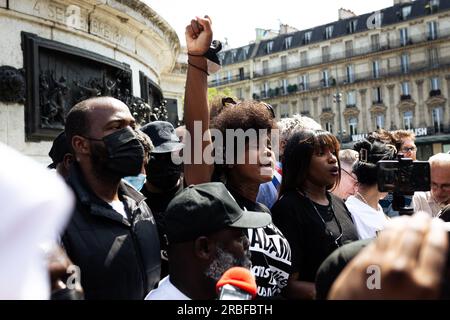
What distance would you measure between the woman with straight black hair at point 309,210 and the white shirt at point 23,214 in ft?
6.94

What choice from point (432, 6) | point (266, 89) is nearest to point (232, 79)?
point (266, 89)

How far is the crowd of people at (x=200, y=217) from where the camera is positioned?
954 millimetres

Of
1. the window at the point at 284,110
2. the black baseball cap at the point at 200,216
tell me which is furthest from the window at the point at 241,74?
the black baseball cap at the point at 200,216

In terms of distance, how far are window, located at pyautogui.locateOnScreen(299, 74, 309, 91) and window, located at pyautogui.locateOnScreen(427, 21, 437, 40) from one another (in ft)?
44.3

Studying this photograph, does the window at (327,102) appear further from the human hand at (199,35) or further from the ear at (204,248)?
the ear at (204,248)

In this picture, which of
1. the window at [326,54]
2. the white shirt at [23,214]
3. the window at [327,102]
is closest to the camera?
the white shirt at [23,214]

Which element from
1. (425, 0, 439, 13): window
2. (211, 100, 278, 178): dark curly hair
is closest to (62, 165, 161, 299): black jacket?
(211, 100, 278, 178): dark curly hair

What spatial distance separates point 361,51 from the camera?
2142 inches

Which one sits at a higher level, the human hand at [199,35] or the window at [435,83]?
the window at [435,83]

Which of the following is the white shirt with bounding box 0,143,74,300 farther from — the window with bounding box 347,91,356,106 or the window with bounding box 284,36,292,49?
the window with bounding box 284,36,292,49

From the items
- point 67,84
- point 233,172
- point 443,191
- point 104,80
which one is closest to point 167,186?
point 233,172

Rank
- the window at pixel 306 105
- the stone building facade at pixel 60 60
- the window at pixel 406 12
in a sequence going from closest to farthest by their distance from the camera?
the stone building facade at pixel 60 60, the window at pixel 406 12, the window at pixel 306 105

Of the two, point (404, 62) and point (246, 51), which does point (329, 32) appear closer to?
point (404, 62)

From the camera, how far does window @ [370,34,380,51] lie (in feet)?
175
